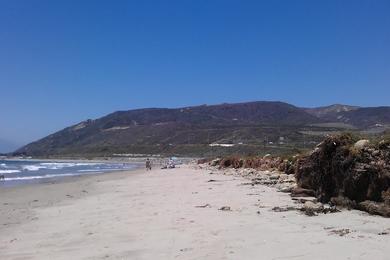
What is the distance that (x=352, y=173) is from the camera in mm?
12203

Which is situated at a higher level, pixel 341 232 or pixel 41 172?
pixel 41 172

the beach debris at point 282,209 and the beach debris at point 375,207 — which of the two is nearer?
the beach debris at point 375,207

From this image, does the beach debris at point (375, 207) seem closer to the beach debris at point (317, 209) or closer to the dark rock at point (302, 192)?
the beach debris at point (317, 209)

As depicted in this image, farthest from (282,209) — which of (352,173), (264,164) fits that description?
(264,164)

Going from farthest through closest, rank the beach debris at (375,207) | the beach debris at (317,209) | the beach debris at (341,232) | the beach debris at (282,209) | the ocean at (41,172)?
1. the ocean at (41,172)
2. the beach debris at (282,209)
3. the beach debris at (317,209)
4. the beach debris at (375,207)
5. the beach debris at (341,232)

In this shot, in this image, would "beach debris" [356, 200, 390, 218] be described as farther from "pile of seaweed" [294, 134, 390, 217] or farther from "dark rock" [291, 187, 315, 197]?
"dark rock" [291, 187, 315, 197]

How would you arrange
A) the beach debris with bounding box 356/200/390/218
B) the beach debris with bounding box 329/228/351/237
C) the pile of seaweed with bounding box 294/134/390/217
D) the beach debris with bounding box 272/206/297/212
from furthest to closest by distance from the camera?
1. the beach debris with bounding box 272/206/297/212
2. the pile of seaweed with bounding box 294/134/390/217
3. the beach debris with bounding box 356/200/390/218
4. the beach debris with bounding box 329/228/351/237

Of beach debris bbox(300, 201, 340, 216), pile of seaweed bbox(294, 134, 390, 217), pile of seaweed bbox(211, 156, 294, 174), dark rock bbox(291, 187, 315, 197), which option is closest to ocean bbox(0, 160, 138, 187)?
pile of seaweed bbox(211, 156, 294, 174)

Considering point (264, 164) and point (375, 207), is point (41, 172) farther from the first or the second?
point (375, 207)

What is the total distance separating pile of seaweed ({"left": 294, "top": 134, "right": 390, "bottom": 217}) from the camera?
37.0ft

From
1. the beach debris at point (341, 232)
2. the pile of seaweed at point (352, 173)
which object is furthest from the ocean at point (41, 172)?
the beach debris at point (341, 232)

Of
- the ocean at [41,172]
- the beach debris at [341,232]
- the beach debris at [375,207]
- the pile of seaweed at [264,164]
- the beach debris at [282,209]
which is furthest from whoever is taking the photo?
the ocean at [41,172]

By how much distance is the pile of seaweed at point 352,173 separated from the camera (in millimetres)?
11289

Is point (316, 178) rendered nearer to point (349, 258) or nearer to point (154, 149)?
point (349, 258)
